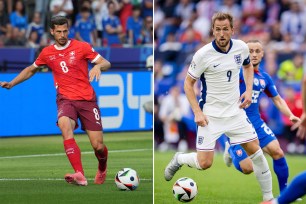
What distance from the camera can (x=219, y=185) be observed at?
42.0ft

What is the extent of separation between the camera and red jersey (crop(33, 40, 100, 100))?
10.8m

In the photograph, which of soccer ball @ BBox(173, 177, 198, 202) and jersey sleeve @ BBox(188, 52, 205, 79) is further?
soccer ball @ BBox(173, 177, 198, 202)

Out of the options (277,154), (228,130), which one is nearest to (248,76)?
(228,130)

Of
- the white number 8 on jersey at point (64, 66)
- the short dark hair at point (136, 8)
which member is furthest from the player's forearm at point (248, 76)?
the short dark hair at point (136, 8)

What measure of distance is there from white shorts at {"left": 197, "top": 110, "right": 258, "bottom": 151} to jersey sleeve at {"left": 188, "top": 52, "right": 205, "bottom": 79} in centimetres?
48

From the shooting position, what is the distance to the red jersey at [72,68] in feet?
35.3

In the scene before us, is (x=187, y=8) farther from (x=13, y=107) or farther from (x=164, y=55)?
(x=13, y=107)

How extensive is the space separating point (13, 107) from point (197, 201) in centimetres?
721

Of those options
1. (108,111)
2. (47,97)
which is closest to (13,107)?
(47,97)

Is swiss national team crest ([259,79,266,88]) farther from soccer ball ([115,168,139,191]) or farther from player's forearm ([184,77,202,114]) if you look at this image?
soccer ball ([115,168,139,191])

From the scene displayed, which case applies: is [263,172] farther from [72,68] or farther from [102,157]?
[72,68]

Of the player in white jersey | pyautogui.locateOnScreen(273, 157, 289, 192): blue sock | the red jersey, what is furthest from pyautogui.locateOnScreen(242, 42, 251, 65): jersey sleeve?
the red jersey

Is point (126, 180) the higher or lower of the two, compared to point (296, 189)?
lower

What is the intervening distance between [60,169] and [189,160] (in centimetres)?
315
